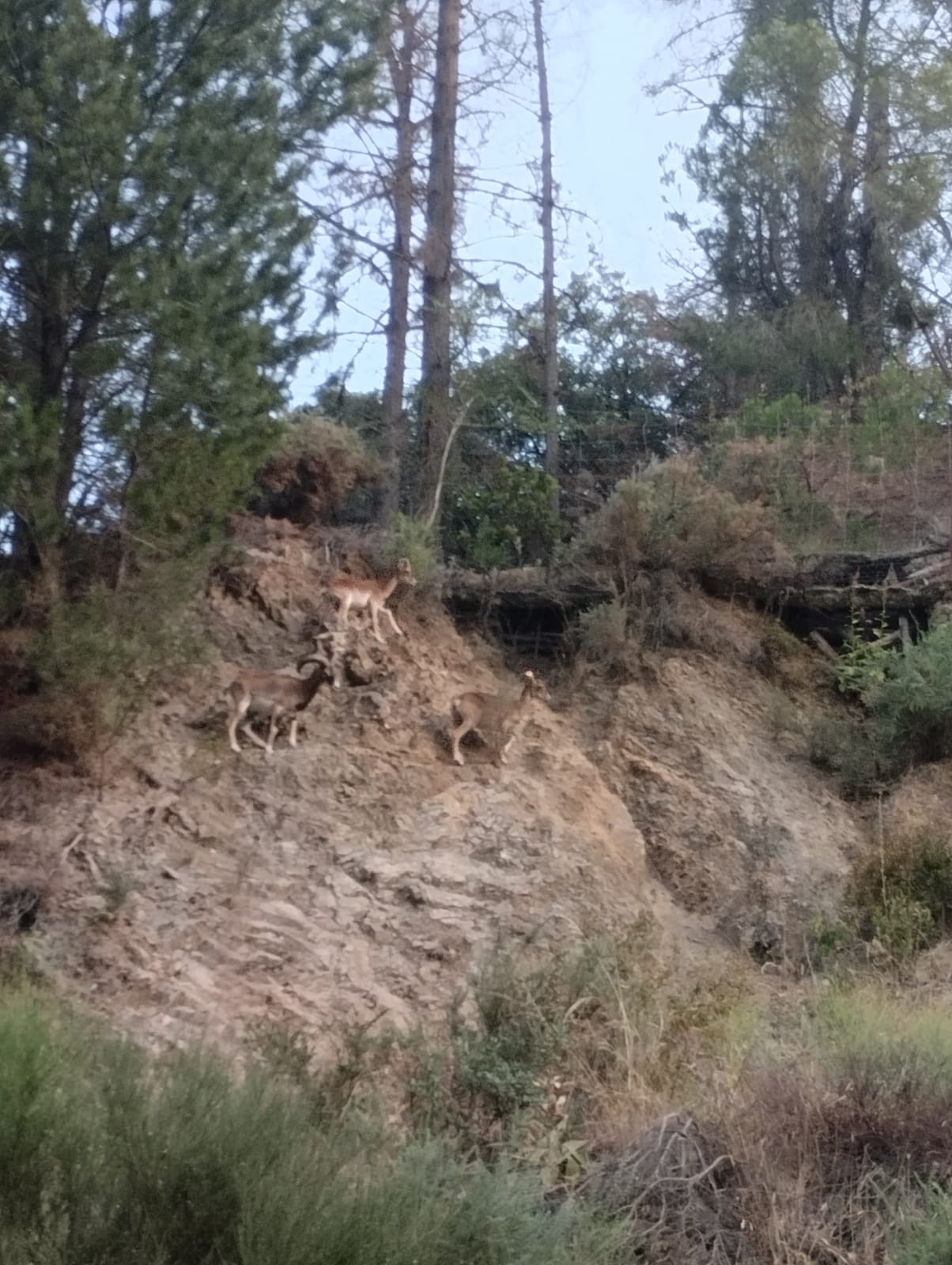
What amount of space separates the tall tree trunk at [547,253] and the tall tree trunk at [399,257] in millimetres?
3077

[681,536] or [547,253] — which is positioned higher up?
[547,253]

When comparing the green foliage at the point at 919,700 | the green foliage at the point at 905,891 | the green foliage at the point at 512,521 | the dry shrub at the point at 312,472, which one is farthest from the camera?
the green foliage at the point at 512,521

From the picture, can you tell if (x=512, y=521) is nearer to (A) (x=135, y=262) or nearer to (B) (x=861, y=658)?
(B) (x=861, y=658)

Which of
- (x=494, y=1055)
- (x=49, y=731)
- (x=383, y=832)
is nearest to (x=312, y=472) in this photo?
(x=383, y=832)

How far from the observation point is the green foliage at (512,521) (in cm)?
1795

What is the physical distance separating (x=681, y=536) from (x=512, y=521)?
2389 millimetres

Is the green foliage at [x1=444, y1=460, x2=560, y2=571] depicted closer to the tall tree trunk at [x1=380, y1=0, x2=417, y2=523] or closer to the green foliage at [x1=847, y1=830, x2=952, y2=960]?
the tall tree trunk at [x1=380, y1=0, x2=417, y2=523]

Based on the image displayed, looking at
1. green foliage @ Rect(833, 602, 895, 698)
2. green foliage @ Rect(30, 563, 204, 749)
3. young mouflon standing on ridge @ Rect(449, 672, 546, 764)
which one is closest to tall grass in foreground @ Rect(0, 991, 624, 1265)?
green foliage @ Rect(30, 563, 204, 749)

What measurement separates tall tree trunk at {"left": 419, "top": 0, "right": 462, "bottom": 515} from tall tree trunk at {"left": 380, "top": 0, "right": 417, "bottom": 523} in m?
0.29

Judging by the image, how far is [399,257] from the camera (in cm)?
1880

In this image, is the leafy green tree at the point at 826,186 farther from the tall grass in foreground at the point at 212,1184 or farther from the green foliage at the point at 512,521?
the tall grass in foreground at the point at 212,1184

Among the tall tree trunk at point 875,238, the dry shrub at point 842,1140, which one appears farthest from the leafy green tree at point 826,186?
the dry shrub at point 842,1140

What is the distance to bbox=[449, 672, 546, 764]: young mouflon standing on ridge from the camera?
13953mm

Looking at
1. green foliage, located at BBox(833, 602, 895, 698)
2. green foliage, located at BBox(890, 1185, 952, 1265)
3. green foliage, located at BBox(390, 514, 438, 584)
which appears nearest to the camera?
green foliage, located at BBox(890, 1185, 952, 1265)
